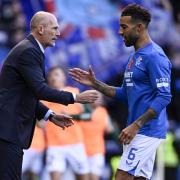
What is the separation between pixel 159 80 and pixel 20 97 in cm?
129

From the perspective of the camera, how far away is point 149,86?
7.79 meters

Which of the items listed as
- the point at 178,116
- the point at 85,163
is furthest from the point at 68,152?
the point at 178,116

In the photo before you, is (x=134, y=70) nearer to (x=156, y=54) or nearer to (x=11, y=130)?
(x=156, y=54)

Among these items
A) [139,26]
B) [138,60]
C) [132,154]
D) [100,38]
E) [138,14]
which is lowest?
[100,38]

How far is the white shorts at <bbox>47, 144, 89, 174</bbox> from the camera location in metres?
12.0

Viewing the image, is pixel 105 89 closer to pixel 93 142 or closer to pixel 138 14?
pixel 138 14

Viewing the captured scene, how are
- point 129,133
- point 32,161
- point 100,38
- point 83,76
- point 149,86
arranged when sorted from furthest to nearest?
1. point 100,38
2. point 32,161
3. point 83,76
4. point 149,86
5. point 129,133

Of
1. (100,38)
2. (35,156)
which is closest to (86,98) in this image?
(35,156)

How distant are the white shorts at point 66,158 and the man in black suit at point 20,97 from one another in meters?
4.32

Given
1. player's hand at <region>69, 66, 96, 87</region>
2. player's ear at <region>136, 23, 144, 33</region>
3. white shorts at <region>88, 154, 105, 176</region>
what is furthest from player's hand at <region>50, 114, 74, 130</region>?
white shorts at <region>88, 154, 105, 176</region>

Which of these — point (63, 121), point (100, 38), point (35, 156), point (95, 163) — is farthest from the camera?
point (100, 38)

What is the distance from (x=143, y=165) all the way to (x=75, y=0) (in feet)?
24.6

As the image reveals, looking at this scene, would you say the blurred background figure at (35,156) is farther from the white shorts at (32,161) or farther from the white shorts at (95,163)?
the white shorts at (95,163)

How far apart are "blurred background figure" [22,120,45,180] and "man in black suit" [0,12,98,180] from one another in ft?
16.0
